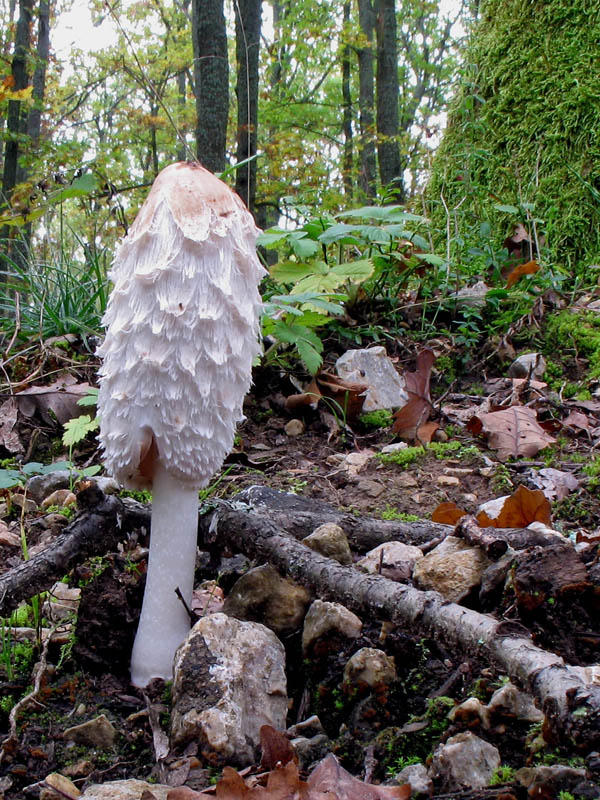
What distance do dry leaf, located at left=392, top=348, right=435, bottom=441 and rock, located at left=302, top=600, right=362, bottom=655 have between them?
1.81 meters

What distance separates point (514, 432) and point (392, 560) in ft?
4.55

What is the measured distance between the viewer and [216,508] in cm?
188

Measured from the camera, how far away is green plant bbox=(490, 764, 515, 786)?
105cm

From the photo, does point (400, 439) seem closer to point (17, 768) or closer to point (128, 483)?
point (128, 483)

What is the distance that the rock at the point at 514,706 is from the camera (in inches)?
47.5

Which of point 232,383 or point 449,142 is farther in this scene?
point 449,142

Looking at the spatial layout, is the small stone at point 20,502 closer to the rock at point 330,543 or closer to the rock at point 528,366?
the rock at point 330,543

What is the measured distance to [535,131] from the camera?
4.85 meters

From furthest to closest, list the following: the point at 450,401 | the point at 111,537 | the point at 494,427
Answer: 1. the point at 450,401
2. the point at 494,427
3. the point at 111,537

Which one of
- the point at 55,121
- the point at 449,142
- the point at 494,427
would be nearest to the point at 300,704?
the point at 494,427

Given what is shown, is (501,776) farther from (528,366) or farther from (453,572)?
(528,366)

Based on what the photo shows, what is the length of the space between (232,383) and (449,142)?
15.7ft

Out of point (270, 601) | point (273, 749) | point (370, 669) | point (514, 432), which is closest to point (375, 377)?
point (514, 432)

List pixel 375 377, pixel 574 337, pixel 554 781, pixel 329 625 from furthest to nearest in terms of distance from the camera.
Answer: pixel 574 337, pixel 375 377, pixel 329 625, pixel 554 781
